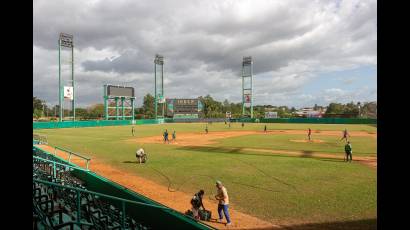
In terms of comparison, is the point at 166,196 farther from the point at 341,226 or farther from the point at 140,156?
the point at 140,156

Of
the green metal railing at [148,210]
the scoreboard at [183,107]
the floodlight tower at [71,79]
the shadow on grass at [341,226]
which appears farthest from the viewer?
the scoreboard at [183,107]

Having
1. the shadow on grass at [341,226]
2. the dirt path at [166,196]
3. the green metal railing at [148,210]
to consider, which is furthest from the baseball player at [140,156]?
the shadow on grass at [341,226]

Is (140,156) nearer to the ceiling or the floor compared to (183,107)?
nearer to the floor

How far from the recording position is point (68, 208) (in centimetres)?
865

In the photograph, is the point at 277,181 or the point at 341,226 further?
the point at 277,181

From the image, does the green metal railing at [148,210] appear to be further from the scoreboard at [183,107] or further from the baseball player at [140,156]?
the scoreboard at [183,107]

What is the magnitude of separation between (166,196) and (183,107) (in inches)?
4706

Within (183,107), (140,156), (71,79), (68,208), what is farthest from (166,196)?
(183,107)

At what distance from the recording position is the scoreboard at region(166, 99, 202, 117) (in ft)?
432

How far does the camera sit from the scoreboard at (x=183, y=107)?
132 m

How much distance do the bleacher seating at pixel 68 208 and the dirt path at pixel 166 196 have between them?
2.87 m

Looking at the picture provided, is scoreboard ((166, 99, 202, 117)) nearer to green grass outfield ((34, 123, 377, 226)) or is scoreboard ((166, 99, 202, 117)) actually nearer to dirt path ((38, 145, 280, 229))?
green grass outfield ((34, 123, 377, 226))
